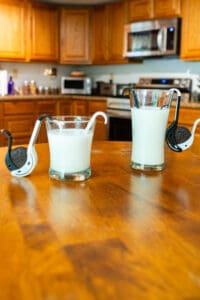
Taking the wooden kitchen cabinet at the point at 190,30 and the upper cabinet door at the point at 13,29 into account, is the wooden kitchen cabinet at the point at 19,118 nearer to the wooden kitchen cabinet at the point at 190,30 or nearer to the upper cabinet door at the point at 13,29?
the upper cabinet door at the point at 13,29

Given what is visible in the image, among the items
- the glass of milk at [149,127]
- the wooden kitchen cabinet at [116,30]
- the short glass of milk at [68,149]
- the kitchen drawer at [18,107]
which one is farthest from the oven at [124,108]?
the short glass of milk at [68,149]

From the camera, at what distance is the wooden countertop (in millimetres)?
553

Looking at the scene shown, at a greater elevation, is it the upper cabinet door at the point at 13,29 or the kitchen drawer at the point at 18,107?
the upper cabinet door at the point at 13,29

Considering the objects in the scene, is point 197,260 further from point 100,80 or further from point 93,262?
point 100,80

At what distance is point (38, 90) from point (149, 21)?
5.91 feet

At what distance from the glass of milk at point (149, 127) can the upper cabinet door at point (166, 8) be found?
120 inches

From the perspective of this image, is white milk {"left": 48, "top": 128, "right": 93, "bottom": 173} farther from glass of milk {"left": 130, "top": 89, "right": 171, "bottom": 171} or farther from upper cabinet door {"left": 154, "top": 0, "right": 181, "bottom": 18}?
upper cabinet door {"left": 154, "top": 0, "right": 181, "bottom": 18}

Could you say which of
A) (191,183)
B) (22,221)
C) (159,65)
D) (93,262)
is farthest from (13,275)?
(159,65)

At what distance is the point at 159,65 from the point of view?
4.63 meters

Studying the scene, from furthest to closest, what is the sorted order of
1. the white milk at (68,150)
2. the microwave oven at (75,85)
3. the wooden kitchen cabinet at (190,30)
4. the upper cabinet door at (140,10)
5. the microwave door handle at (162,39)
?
the microwave oven at (75,85) < the upper cabinet door at (140,10) < the microwave door handle at (162,39) < the wooden kitchen cabinet at (190,30) < the white milk at (68,150)

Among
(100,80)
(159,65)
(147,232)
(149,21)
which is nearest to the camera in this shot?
(147,232)

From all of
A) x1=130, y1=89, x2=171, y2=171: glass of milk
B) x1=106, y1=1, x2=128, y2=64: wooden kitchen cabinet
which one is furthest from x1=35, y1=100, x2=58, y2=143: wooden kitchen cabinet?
x1=130, y1=89, x2=171, y2=171: glass of milk

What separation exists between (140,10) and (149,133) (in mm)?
3525

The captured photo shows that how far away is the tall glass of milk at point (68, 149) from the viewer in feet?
3.65
